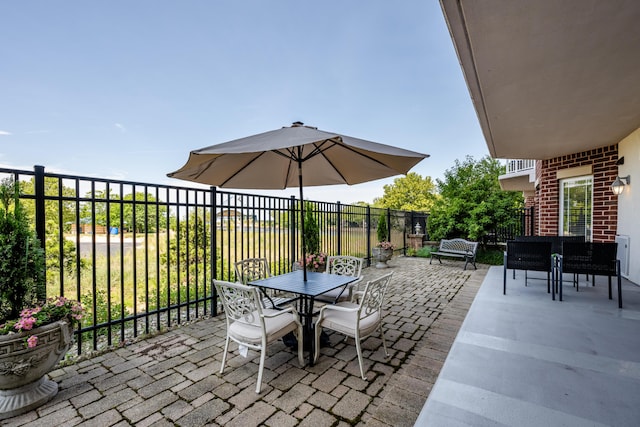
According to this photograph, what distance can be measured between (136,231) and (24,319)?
1731 millimetres

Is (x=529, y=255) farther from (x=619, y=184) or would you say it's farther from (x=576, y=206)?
(x=576, y=206)

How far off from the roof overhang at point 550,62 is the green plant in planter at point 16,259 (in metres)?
3.37

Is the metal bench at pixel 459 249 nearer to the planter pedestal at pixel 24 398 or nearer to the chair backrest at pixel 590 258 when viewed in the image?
the chair backrest at pixel 590 258

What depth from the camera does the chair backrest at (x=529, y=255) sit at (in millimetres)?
4277

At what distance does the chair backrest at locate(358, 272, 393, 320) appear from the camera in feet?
7.80

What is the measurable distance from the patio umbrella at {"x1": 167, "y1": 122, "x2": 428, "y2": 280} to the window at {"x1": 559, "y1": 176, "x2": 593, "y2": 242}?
559cm

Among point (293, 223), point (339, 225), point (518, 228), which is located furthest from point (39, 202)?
point (518, 228)

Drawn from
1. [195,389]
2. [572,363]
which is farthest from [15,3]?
[572,363]

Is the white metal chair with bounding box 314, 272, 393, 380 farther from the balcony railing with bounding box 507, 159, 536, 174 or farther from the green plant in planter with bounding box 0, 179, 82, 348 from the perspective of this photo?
the balcony railing with bounding box 507, 159, 536, 174

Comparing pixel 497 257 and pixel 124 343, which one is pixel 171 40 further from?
pixel 497 257

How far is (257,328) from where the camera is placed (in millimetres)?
2316

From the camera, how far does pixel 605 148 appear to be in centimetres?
557

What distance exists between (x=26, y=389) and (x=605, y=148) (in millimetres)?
8871

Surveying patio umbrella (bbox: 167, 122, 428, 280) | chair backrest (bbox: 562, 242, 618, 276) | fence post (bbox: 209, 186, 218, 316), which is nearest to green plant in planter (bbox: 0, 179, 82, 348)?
patio umbrella (bbox: 167, 122, 428, 280)
